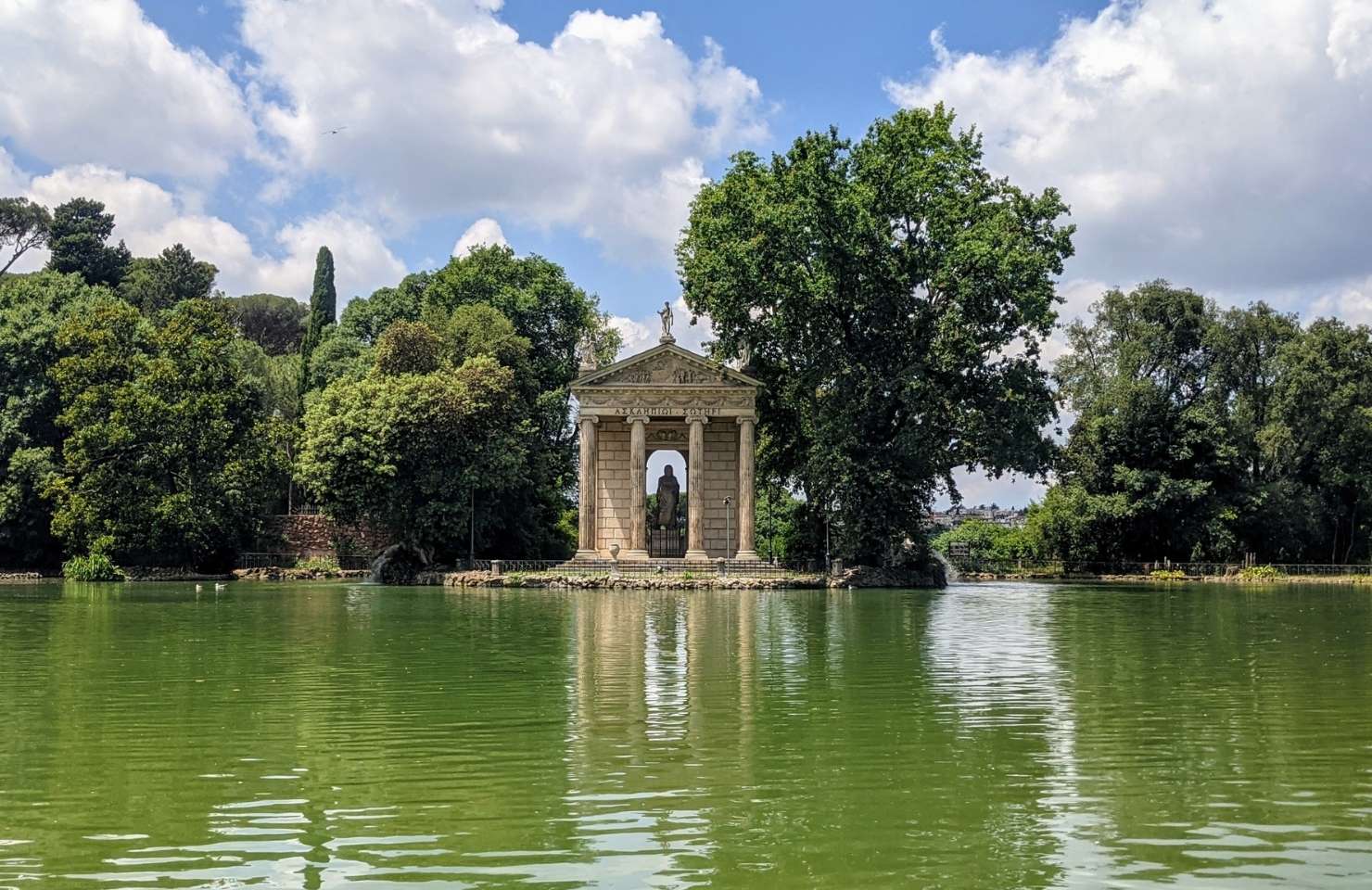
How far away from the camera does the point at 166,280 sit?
317 feet

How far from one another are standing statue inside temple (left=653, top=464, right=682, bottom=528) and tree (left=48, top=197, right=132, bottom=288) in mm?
48662

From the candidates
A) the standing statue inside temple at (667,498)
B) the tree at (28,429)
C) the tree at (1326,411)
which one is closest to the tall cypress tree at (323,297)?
the tree at (28,429)

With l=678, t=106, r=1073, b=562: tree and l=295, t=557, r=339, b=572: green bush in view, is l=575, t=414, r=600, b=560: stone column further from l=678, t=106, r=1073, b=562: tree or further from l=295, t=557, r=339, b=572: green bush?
l=295, t=557, r=339, b=572: green bush

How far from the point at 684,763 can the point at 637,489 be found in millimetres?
51127

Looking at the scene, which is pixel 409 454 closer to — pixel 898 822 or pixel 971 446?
pixel 971 446

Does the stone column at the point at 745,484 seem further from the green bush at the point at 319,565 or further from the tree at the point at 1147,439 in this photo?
the green bush at the point at 319,565

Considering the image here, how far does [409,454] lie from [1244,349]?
43957 mm

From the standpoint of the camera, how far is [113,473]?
5922 cm

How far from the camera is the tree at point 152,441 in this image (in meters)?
58.8

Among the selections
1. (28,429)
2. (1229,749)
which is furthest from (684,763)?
(28,429)

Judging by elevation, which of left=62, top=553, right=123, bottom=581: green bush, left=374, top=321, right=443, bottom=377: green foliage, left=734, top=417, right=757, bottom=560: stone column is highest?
left=374, top=321, right=443, bottom=377: green foliage

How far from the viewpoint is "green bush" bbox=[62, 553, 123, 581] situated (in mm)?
57188

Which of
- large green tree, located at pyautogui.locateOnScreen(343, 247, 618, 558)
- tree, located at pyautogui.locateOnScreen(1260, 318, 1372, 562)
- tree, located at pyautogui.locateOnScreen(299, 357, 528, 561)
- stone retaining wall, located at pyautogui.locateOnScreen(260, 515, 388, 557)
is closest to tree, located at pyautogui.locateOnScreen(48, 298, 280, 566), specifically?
tree, located at pyautogui.locateOnScreen(299, 357, 528, 561)

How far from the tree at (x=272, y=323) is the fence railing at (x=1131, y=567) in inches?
2588
